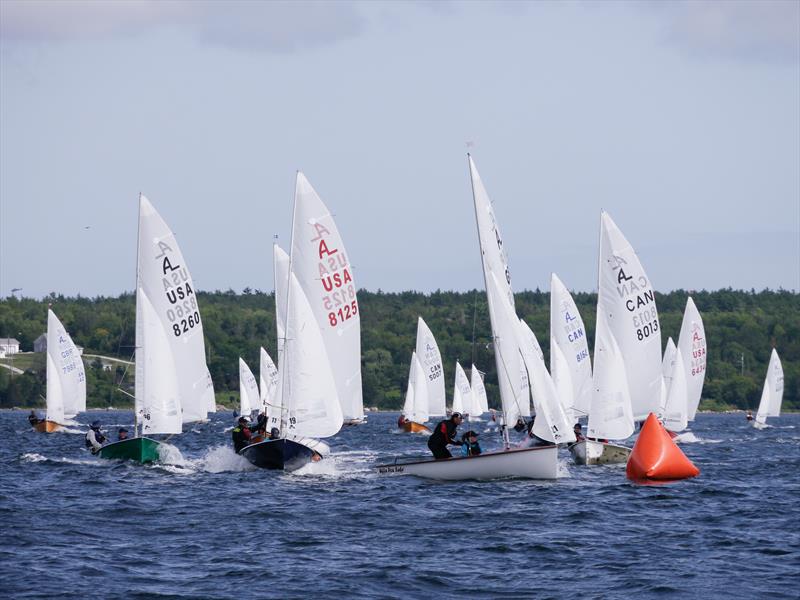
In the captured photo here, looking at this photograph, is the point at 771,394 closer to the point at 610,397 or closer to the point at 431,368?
the point at 431,368

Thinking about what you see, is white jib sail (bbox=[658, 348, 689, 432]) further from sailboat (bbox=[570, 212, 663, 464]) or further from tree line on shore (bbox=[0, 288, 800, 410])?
tree line on shore (bbox=[0, 288, 800, 410])

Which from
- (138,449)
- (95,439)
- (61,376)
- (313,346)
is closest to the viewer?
(313,346)

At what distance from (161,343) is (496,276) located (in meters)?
9.56

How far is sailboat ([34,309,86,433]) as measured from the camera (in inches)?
2311

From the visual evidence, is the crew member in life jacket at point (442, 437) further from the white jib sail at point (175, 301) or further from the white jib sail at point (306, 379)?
the white jib sail at point (175, 301)

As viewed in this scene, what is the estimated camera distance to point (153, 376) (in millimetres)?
32781

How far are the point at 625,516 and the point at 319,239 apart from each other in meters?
10.9

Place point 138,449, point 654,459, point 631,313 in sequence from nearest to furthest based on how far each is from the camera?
point 654,459, point 138,449, point 631,313

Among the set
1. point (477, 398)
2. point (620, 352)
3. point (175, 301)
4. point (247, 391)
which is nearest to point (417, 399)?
point (477, 398)

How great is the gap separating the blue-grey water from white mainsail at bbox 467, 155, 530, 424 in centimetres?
224

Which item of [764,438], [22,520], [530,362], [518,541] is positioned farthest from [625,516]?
[764,438]

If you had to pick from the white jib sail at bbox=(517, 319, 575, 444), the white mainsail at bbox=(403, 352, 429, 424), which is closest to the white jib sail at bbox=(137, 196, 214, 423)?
the white jib sail at bbox=(517, 319, 575, 444)

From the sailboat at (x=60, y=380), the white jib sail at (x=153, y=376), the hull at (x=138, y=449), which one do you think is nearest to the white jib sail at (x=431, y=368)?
the sailboat at (x=60, y=380)

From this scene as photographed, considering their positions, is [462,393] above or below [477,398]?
above
